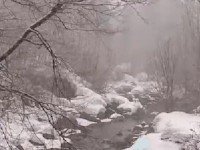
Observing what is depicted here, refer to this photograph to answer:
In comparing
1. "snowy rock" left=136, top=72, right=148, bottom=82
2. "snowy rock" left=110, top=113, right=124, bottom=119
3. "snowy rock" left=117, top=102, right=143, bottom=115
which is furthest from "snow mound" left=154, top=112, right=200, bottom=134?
"snowy rock" left=136, top=72, right=148, bottom=82

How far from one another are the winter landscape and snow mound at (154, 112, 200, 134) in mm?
50

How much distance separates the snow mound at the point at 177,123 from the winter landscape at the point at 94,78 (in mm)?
50

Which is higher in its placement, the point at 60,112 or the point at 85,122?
the point at 60,112

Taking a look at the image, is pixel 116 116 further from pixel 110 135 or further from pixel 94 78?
pixel 94 78

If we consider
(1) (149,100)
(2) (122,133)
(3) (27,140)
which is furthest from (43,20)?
(1) (149,100)

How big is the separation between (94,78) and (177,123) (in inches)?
601

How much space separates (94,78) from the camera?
109 feet

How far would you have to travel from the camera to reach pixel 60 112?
16.3 feet

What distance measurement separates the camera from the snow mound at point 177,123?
1730cm

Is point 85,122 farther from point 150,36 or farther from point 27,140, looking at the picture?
point 150,36

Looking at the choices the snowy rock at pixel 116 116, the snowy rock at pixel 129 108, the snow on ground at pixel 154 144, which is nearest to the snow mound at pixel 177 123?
the snow on ground at pixel 154 144

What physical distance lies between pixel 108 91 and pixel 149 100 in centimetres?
353

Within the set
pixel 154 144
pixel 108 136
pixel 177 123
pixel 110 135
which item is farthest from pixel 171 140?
pixel 110 135

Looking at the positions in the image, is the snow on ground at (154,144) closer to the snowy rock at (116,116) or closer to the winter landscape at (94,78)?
the winter landscape at (94,78)
